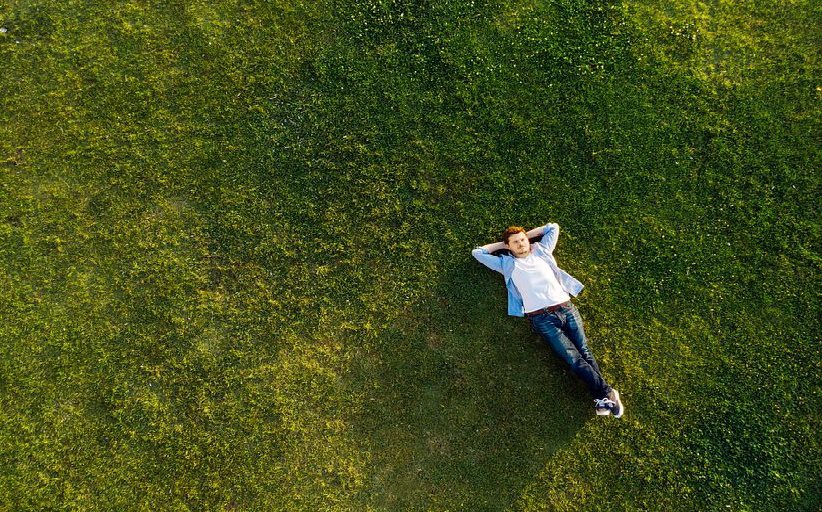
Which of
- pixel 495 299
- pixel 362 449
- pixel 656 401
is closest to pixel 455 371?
pixel 495 299

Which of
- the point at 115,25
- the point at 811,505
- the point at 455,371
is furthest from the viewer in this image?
the point at 115,25

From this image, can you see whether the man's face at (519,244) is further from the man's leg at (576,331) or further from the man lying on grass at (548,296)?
the man's leg at (576,331)

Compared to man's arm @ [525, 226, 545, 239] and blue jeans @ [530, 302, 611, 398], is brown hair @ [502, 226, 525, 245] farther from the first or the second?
blue jeans @ [530, 302, 611, 398]

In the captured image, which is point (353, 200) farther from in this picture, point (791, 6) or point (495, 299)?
point (791, 6)

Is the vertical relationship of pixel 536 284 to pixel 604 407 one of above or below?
above

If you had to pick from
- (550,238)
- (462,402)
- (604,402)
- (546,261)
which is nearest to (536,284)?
(546,261)

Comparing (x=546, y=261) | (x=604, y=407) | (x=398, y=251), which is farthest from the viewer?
(x=398, y=251)

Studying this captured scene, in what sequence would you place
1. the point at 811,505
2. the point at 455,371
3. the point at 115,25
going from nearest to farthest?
the point at 811,505, the point at 455,371, the point at 115,25

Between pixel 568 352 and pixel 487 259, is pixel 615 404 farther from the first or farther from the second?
pixel 487 259
